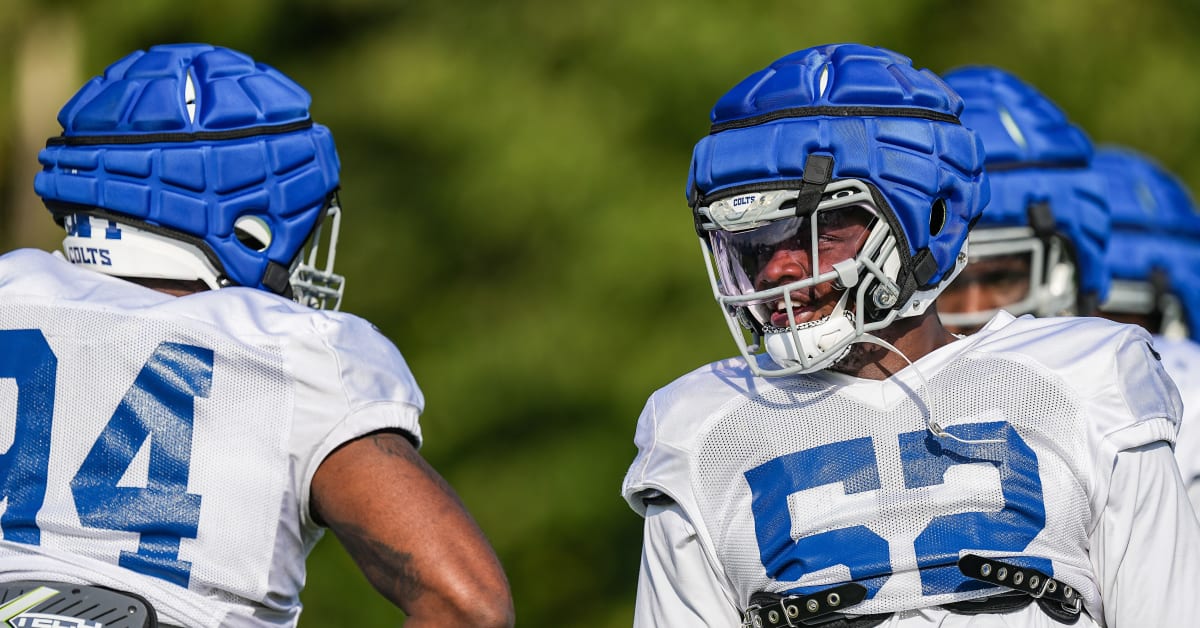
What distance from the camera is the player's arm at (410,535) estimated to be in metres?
2.93

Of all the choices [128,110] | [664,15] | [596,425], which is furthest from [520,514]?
[128,110]

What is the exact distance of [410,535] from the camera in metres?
2.97

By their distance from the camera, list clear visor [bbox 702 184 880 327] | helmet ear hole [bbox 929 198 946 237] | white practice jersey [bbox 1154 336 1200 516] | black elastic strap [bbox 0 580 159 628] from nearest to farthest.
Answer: black elastic strap [bbox 0 580 159 628] → clear visor [bbox 702 184 880 327] → helmet ear hole [bbox 929 198 946 237] → white practice jersey [bbox 1154 336 1200 516]

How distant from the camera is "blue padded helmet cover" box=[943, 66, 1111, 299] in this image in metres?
4.57

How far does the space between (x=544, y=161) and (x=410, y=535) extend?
5490 mm

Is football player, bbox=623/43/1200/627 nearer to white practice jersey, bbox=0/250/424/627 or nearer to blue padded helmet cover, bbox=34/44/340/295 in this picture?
white practice jersey, bbox=0/250/424/627

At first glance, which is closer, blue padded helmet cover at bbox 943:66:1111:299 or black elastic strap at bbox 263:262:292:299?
black elastic strap at bbox 263:262:292:299

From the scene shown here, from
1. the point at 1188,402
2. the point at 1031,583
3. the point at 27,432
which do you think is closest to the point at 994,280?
the point at 1188,402

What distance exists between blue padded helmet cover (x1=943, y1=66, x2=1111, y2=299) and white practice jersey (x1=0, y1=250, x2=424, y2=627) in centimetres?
207

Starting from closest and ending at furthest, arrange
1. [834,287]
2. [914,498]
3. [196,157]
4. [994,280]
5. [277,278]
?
[914,498]
[834,287]
[196,157]
[277,278]
[994,280]

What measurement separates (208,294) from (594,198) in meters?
5.19

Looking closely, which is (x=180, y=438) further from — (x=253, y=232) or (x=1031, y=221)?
(x=1031, y=221)

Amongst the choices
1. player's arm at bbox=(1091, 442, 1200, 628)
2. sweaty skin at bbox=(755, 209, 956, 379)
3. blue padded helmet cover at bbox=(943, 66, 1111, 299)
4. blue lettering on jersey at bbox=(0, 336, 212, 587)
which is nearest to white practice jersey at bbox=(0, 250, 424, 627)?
Result: blue lettering on jersey at bbox=(0, 336, 212, 587)

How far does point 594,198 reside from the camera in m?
8.32
